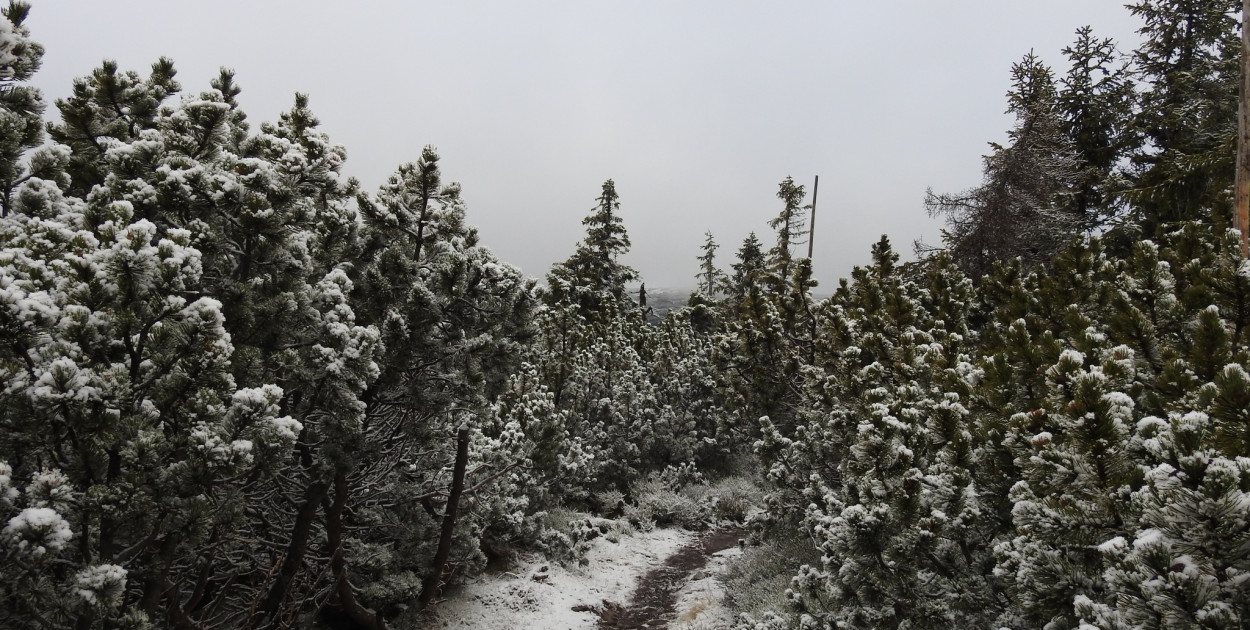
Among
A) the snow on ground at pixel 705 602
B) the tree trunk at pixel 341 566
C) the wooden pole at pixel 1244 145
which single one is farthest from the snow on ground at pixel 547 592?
the wooden pole at pixel 1244 145

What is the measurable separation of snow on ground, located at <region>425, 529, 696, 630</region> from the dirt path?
17 centimetres

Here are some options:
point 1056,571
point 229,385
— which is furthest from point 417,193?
point 1056,571

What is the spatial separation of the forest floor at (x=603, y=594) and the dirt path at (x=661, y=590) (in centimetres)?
1

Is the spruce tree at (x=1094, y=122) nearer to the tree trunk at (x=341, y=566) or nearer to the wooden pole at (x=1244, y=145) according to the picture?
the wooden pole at (x=1244, y=145)

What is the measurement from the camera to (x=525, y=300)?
4.97 meters

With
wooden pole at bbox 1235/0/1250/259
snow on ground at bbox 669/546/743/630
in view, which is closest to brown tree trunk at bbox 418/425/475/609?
snow on ground at bbox 669/546/743/630

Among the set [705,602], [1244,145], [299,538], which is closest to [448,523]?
[299,538]

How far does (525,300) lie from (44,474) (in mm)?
3195

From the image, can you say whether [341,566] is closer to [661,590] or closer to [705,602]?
[705,602]

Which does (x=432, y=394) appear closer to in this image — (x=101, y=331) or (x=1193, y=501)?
(x=101, y=331)

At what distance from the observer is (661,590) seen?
8.79m

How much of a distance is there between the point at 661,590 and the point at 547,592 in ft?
6.01

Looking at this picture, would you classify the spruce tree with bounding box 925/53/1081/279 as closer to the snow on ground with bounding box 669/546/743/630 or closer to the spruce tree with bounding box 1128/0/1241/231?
the spruce tree with bounding box 1128/0/1241/231

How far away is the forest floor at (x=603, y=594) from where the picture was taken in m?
7.30
